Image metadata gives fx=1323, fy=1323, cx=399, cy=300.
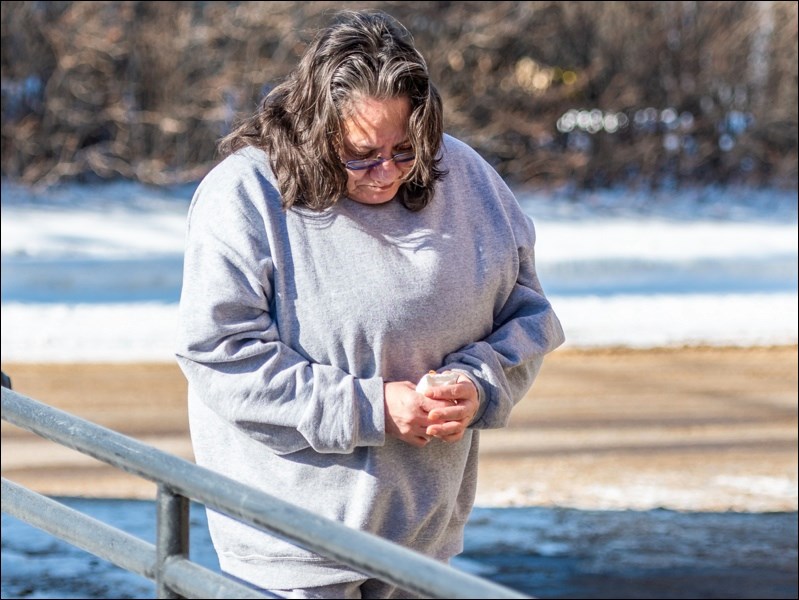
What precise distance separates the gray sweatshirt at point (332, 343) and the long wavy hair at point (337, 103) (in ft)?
0.16

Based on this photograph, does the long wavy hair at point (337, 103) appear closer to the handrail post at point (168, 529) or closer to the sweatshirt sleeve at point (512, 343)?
the sweatshirt sleeve at point (512, 343)

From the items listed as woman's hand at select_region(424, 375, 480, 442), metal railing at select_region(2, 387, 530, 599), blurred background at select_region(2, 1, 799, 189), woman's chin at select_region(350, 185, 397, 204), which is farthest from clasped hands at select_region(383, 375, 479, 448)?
blurred background at select_region(2, 1, 799, 189)

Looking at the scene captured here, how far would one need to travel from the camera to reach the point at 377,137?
199cm

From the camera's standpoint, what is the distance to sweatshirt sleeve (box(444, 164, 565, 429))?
211cm

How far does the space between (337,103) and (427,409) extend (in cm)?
48

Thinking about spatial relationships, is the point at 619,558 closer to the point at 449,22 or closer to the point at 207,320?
the point at 207,320

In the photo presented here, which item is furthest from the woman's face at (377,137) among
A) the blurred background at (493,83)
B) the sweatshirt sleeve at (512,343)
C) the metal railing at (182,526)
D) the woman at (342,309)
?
the blurred background at (493,83)

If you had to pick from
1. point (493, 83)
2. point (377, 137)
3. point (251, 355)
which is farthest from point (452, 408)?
point (493, 83)

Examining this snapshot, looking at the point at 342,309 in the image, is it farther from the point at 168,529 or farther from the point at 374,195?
the point at 168,529

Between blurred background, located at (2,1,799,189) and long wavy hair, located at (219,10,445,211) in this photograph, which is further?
blurred background, located at (2,1,799,189)

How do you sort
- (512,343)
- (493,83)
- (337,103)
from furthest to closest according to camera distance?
(493,83), (512,343), (337,103)

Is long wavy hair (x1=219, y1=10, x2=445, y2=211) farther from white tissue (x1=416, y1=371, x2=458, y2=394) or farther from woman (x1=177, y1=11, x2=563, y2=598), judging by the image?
white tissue (x1=416, y1=371, x2=458, y2=394)

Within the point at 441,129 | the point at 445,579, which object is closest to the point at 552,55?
the point at 441,129

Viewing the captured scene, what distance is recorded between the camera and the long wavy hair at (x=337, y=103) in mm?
1968
